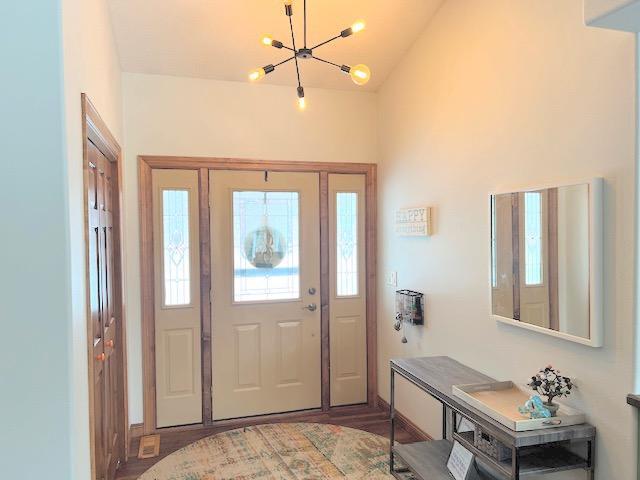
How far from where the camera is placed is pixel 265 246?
12.8 feet

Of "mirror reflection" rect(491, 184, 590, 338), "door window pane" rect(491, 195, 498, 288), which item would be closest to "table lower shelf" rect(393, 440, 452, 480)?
"mirror reflection" rect(491, 184, 590, 338)

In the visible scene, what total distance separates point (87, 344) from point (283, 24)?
2259mm

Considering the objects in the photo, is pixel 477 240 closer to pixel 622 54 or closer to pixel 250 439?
pixel 622 54

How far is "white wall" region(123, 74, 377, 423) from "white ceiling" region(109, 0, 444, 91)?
13 cm

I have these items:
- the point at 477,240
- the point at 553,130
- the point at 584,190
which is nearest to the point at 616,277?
the point at 584,190

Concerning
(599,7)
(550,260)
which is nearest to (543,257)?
(550,260)

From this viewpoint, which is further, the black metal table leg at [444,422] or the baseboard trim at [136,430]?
the baseboard trim at [136,430]

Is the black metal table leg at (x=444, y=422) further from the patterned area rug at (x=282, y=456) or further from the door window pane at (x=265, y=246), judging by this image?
the door window pane at (x=265, y=246)

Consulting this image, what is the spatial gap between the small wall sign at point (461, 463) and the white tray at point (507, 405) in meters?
0.32

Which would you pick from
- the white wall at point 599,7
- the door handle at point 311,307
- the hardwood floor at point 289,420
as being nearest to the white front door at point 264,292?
the door handle at point 311,307

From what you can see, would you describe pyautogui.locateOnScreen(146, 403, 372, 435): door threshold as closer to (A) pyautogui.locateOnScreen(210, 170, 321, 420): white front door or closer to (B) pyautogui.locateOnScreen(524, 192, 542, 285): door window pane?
(A) pyautogui.locateOnScreen(210, 170, 321, 420): white front door

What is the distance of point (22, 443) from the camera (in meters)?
1.55

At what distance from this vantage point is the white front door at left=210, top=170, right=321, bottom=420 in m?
3.83

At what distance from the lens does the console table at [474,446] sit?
1.97 meters
